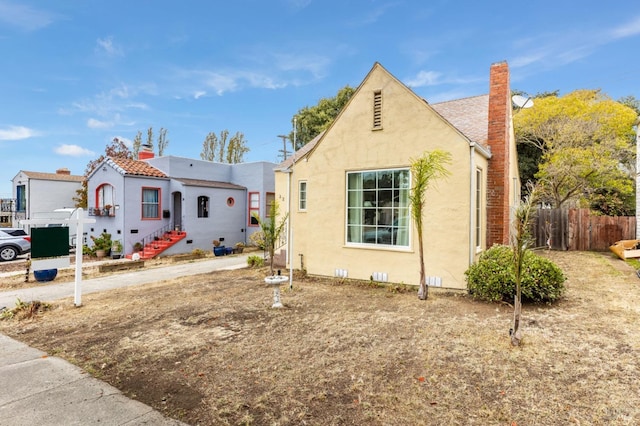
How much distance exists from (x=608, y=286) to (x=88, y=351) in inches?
464

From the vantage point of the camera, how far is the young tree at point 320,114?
90.6 ft

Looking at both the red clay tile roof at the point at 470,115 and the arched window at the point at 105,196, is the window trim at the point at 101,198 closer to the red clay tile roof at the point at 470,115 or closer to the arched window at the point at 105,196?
the arched window at the point at 105,196

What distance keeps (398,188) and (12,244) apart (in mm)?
19860

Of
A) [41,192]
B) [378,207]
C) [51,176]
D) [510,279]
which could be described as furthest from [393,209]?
[51,176]

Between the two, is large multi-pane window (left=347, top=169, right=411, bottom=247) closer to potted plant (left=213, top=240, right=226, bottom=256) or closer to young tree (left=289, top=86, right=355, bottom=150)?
potted plant (left=213, top=240, right=226, bottom=256)

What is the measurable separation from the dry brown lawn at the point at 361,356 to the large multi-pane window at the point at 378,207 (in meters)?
1.66

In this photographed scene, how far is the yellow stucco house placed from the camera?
7.93m

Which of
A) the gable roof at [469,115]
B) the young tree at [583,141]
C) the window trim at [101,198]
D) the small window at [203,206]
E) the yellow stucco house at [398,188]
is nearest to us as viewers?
the yellow stucco house at [398,188]

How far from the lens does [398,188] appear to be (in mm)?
8734

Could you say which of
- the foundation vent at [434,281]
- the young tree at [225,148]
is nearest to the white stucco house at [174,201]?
the foundation vent at [434,281]

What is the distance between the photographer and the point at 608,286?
8398 mm

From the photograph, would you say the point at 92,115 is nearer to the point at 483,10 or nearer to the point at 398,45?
the point at 398,45

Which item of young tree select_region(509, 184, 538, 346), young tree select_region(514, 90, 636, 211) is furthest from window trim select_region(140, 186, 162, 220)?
young tree select_region(514, 90, 636, 211)

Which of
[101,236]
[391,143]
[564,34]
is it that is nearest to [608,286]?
[391,143]
